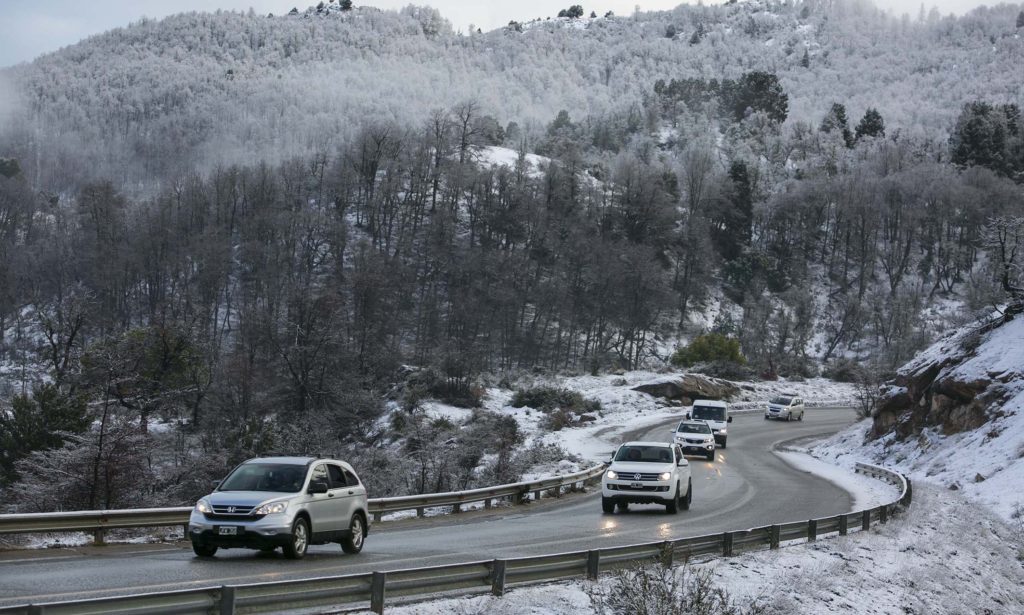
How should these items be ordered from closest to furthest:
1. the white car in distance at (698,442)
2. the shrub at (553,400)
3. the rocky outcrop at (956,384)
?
the rocky outcrop at (956,384) → the white car in distance at (698,442) → the shrub at (553,400)

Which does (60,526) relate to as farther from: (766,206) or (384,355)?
(766,206)

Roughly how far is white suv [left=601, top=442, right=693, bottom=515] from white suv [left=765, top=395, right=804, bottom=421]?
137 feet

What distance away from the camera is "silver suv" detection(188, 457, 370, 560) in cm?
1361

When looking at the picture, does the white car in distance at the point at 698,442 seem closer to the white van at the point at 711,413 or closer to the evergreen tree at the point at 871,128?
the white van at the point at 711,413

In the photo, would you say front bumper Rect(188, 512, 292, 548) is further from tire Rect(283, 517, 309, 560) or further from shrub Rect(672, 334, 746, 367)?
shrub Rect(672, 334, 746, 367)

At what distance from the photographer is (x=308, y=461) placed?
596 inches

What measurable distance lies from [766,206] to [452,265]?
2046 inches

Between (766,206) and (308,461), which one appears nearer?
(308,461)

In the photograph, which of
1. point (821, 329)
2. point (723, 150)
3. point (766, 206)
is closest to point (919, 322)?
point (821, 329)

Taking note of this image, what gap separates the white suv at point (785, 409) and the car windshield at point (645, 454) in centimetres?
4195

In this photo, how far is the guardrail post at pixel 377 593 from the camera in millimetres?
10203

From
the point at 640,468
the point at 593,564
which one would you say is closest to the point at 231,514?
the point at 593,564

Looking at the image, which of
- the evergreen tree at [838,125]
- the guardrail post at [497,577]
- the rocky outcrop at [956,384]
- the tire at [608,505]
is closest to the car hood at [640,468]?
the tire at [608,505]

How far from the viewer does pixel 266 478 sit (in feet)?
48.2
